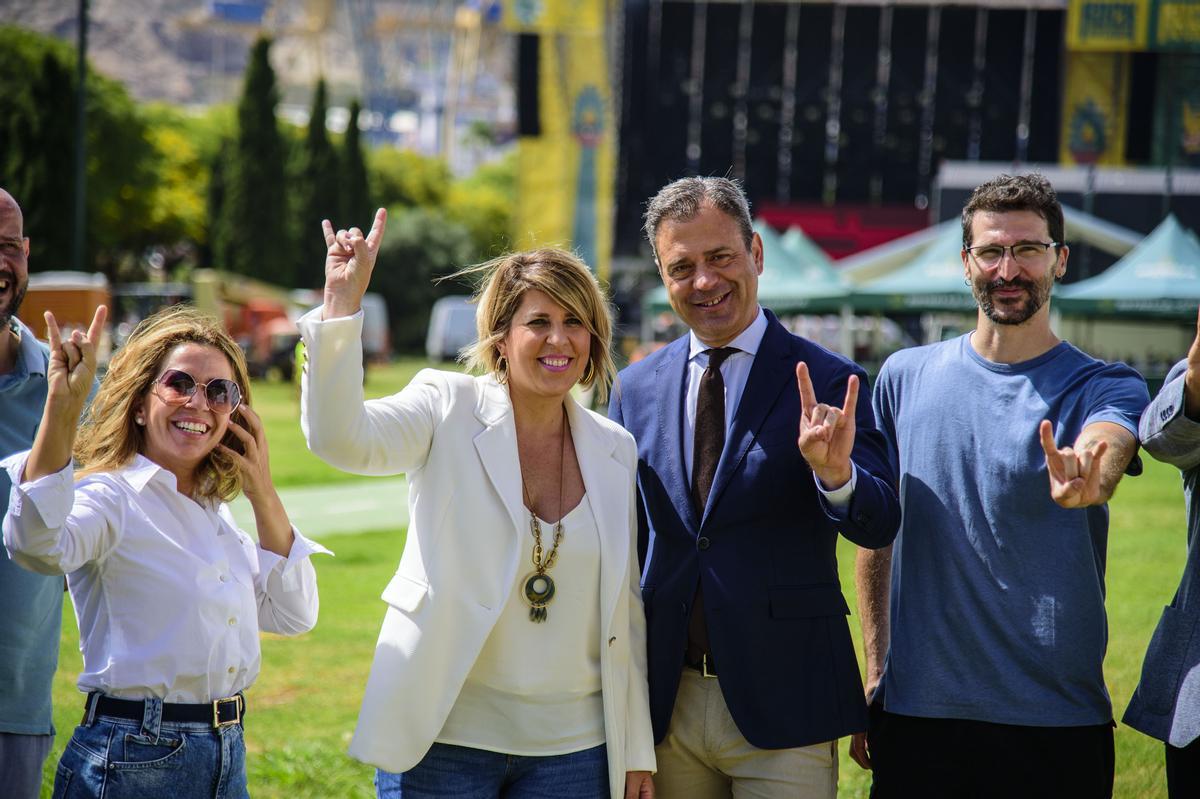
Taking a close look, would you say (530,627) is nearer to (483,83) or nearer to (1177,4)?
(1177,4)

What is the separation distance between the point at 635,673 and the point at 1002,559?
94 centimetres

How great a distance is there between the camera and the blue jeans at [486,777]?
290cm

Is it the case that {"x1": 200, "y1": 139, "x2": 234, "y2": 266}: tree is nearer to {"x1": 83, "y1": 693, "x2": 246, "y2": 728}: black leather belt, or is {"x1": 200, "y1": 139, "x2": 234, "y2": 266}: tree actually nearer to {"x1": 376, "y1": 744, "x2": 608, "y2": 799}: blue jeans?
{"x1": 83, "y1": 693, "x2": 246, "y2": 728}: black leather belt

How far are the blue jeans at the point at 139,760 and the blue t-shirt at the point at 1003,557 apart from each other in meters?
1.69

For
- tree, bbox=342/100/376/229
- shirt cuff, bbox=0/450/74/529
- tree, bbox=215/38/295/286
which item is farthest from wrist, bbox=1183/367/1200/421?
tree, bbox=342/100/376/229

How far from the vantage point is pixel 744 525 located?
10.5ft

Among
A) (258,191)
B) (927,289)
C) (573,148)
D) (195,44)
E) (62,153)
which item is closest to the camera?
(927,289)

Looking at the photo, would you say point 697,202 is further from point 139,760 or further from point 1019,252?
point 139,760

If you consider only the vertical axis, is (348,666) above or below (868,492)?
below

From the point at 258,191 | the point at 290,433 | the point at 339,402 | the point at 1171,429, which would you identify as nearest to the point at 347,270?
the point at 339,402

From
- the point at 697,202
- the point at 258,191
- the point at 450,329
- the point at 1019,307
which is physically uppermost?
the point at 258,191

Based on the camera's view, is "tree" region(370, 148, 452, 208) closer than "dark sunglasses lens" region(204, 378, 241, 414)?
No

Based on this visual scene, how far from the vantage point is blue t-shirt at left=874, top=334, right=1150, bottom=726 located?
3133 millimetres

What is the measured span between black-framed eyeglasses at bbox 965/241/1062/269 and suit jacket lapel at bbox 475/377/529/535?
49.9 inches
